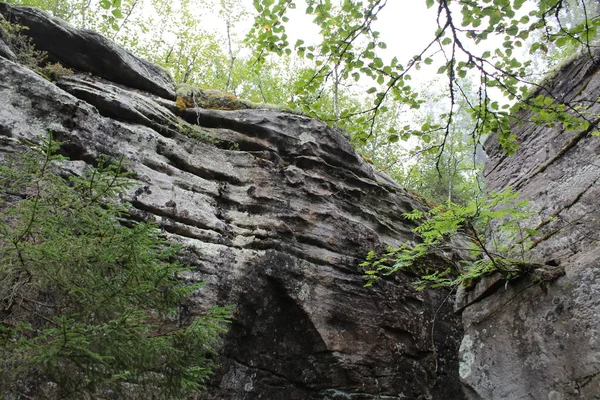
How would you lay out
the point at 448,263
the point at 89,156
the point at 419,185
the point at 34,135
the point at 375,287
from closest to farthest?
the point at 34,135 → the point at 89,156 → the point at 375,287 → the point at 448,263 → the point at 419,185

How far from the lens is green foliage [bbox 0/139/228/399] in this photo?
3.11m

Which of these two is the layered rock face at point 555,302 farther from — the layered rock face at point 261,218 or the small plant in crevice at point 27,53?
the small plant in crevice at point 27,53

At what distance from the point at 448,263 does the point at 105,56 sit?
30.3 ft

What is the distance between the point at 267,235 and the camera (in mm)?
7473

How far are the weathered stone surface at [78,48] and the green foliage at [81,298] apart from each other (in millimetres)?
5650

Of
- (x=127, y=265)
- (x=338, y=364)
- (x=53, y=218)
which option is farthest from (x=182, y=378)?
(x=338, y=364)

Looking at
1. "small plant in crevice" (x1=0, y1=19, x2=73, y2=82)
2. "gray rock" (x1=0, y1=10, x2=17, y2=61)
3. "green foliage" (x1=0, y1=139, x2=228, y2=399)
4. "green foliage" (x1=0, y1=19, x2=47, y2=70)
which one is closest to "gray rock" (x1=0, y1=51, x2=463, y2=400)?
"small plant in crevice" (x1=0, y1=19, x2=73, y2=82)

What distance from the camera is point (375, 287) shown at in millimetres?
7879

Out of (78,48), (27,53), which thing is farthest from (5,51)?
(78,48)

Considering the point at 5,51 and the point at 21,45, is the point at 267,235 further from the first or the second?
the point at 21,45

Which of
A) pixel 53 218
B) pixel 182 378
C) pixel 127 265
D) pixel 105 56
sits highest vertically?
pixel 105 56

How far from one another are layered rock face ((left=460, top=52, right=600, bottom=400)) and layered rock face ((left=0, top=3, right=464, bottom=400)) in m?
1.36

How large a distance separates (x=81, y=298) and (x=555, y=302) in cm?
562

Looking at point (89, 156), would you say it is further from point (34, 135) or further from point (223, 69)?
point (223, 69)
